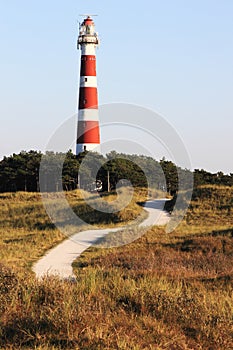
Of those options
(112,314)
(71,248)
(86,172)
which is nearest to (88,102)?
(86,172)

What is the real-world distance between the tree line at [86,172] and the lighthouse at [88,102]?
2797 millimetres

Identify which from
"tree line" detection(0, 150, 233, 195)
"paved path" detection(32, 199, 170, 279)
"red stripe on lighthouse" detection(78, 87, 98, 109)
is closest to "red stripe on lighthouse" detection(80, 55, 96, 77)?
"red stripe on lighthouse" detection(78, 87, 98, 109)

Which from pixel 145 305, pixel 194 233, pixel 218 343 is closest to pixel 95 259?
pixel 194 233

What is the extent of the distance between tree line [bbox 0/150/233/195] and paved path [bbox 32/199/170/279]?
540 inches

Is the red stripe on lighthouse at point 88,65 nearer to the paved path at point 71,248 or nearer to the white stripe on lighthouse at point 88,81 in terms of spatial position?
the white stripe on lighthouse at point 88,81

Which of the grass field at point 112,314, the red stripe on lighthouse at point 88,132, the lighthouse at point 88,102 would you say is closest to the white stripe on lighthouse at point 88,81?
the lighthouse at point 88,102

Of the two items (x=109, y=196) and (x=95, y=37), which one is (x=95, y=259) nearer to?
(x=109, y=196)

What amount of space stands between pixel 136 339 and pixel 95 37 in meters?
50.5

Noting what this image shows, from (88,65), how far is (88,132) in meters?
6.57

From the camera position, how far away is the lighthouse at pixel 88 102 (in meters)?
52.0

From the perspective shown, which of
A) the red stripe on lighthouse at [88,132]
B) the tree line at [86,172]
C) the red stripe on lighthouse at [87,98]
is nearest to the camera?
the red stripe on lighthouse at [88,132]

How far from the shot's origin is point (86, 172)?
193 ft

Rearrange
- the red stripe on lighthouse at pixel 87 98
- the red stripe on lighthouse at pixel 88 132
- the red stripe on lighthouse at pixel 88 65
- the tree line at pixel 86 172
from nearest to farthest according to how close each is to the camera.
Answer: the red stripe on lighthouse at pixel 88 132 → the red stripe on lighthouse at pixel 87 98 → the red stripe on lighthouse at pixel 88 65 → the tree line at pixel 86 172

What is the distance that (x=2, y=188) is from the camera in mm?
63812
